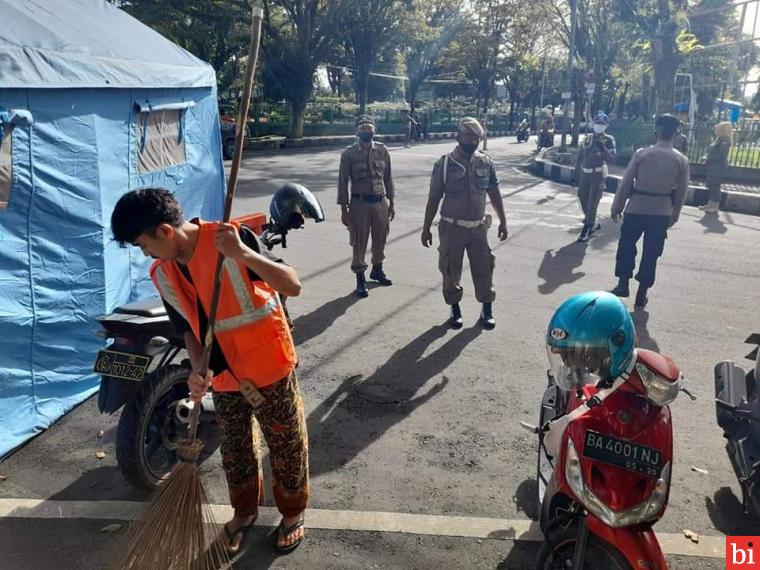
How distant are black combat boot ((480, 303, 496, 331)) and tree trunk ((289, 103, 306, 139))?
21390 millimetres

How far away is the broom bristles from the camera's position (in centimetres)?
247

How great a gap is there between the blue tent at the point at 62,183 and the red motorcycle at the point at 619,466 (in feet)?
10.3

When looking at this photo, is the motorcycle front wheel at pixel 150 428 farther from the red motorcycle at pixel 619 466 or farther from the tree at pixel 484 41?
the tree at pixel 484 41

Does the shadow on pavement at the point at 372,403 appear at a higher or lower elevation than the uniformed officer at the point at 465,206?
lower

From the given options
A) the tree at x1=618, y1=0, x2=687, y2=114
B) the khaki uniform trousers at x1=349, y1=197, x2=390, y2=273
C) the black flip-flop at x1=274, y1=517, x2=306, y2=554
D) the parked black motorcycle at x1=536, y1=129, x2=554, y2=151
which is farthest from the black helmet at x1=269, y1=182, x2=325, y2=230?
the parked black motorcycle at x1=536, y1=129, x2=554, y2=151

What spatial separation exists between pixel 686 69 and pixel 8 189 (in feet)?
130

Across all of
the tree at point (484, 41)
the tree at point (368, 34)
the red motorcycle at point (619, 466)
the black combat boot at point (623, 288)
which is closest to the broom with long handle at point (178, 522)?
the red motorcycle at point (619, 466)

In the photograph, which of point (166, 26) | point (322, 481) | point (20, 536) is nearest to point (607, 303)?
point (322, 481)

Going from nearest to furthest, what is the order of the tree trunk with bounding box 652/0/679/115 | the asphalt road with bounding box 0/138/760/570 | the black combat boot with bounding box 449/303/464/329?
1. the asphalt road with bounding box 0/138/760/570
2. the black combat boot with bounding box 449/303/464/329
3. the tree trunk with bounding box 652/0/679/115

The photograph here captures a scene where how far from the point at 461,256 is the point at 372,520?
2881 mm

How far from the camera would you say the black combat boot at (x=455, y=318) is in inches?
225

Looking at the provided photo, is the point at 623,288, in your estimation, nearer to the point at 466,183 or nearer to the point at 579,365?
the point at 466,183

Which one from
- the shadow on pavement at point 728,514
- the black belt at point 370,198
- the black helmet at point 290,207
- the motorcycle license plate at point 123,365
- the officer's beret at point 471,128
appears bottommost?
the shadow on pavement at point 728,514

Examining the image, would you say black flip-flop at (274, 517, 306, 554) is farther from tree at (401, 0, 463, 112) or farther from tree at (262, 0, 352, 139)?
tree at (401, 0, 463, 112)
